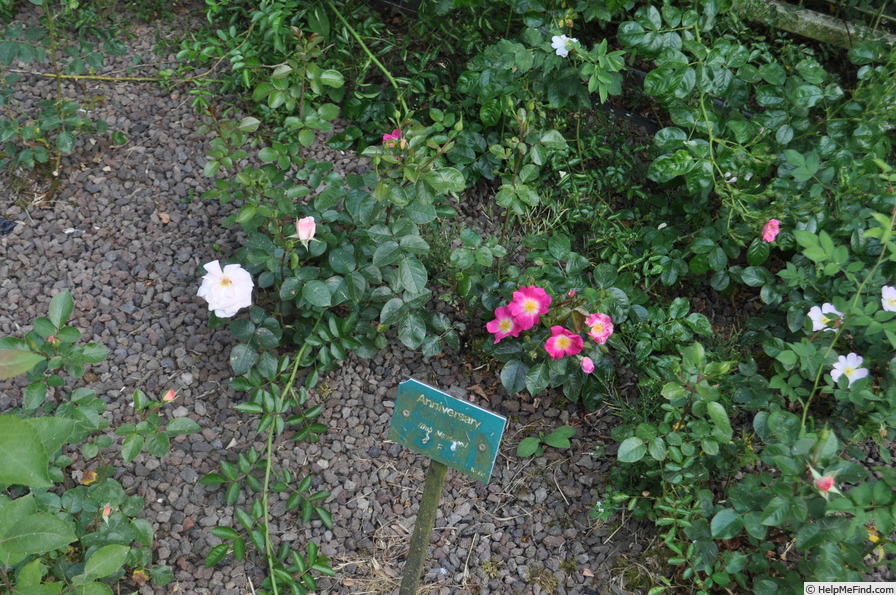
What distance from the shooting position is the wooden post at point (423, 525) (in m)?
1.66

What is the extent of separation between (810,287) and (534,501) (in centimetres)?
106

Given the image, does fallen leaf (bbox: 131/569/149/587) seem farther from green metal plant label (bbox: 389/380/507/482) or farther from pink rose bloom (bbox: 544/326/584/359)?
pink rose bloom (bbox: 544/326/584/359)

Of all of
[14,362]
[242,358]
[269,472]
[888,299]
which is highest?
[14,362]

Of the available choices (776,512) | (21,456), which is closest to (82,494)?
(21,456)

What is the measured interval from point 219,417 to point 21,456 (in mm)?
1131

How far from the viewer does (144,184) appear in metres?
2.52

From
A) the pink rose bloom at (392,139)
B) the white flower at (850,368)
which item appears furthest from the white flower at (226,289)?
the white flower at (850,368)

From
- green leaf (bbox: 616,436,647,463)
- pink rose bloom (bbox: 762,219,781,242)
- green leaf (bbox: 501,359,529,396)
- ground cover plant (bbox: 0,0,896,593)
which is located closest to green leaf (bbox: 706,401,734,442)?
ground cover plant (bbox: 0,0,896,593)

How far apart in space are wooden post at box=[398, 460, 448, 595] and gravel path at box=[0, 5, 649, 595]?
20cm

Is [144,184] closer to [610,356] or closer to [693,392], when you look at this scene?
[610,356]

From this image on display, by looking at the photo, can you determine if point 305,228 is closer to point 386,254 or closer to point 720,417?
point 386,254

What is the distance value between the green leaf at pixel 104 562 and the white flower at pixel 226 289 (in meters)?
0.64

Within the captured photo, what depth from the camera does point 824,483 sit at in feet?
4.76

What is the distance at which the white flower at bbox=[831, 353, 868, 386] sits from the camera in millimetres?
1965
